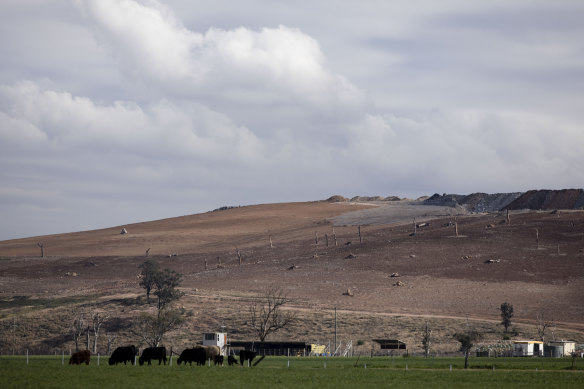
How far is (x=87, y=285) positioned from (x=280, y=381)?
326ft

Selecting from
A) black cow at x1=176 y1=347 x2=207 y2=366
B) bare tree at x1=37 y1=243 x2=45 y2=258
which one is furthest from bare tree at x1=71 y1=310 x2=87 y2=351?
bare tree at x1=37 y1=243 x2=45 y2=258

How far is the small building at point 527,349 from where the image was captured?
83.6 meters

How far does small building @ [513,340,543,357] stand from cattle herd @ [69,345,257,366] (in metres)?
35.6

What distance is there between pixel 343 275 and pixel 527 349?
54.7 meters

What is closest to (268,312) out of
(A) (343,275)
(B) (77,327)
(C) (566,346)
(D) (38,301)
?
(B) (77,327)

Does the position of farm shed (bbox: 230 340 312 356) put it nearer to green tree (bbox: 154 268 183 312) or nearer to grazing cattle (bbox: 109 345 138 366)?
green tree (bbox: 154 268 183 312)

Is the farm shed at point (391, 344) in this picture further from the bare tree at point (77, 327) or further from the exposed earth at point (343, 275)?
the bare tree at point (77, 327)

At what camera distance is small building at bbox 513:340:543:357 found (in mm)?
83562

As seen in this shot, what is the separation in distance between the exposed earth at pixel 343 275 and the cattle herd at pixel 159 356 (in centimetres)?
3812

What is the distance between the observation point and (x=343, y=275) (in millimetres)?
136000

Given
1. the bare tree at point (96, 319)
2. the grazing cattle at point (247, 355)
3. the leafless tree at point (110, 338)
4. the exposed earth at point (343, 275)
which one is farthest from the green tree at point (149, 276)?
the grazing cattle at point (247, 355)

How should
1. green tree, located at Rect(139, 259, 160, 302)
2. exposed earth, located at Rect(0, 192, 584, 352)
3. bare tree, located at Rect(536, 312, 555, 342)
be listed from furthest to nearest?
green tree, located at Rect(139, 259, 160, 302), exposed earth, located at Rect(0, 192, 584, 352), bare tree, located at Rect(536, 312, 555, 342)

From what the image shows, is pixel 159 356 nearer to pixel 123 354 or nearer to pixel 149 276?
pixel 123 354

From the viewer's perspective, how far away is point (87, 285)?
136250 mm
